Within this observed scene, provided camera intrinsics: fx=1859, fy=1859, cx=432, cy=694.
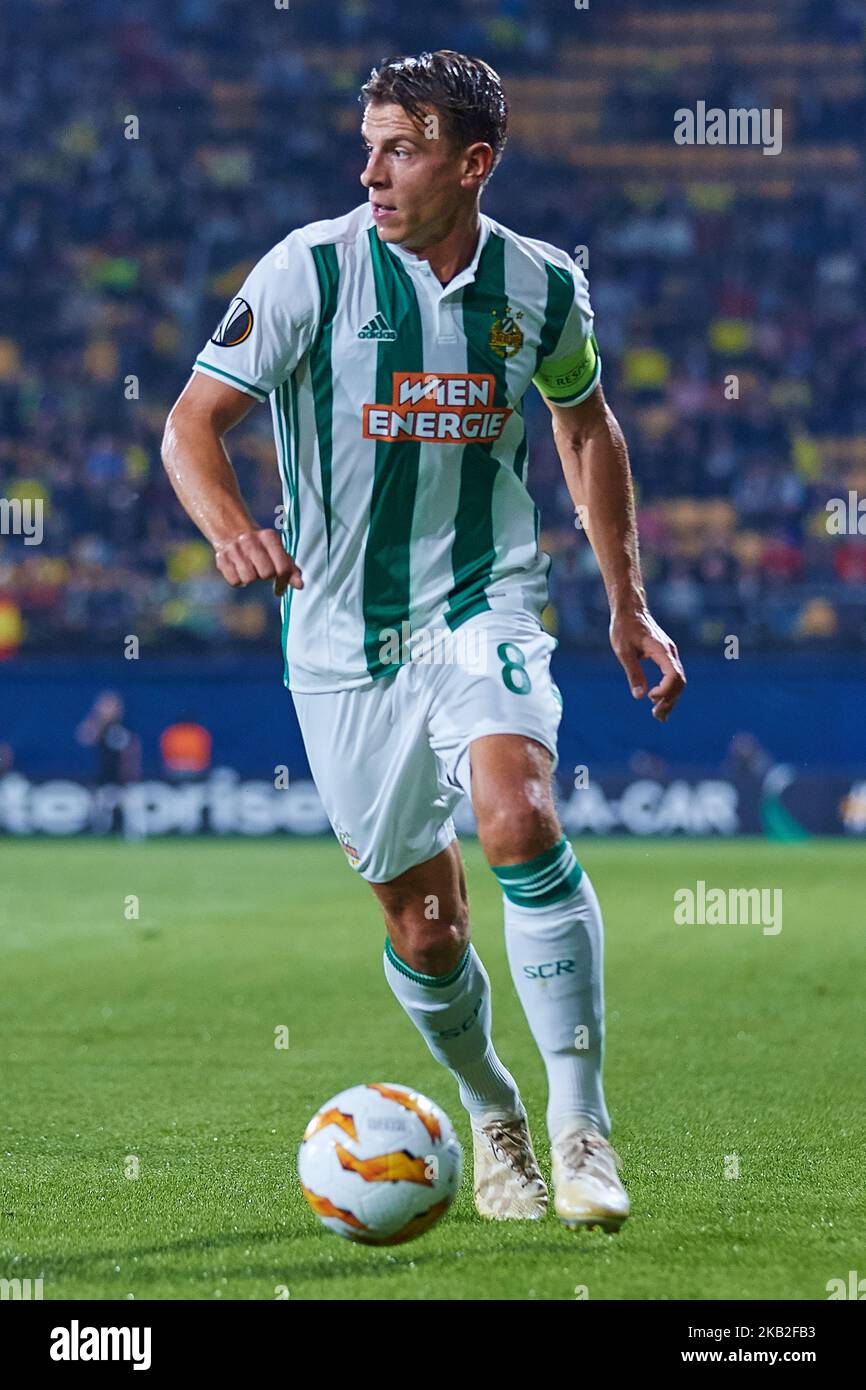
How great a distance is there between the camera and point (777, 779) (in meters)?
17.6

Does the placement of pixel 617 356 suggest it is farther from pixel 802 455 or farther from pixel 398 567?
pixel 398 567

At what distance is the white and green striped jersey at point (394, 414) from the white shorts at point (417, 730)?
0.07 metres

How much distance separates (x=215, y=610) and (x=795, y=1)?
13.2 metres

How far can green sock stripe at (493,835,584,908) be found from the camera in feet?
12.3

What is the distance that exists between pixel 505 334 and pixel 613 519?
1.69 feet

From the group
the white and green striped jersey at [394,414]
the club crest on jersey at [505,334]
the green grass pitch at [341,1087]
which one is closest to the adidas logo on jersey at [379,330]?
the white and green striped jersey at [394,414]

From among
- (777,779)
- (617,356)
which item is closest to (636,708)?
(777,779)

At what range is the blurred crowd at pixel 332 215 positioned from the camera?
763 inches
